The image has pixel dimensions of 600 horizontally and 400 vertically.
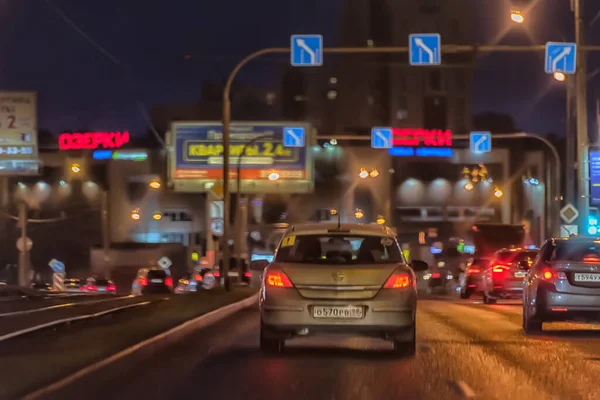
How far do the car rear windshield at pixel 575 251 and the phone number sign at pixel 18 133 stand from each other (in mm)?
23382

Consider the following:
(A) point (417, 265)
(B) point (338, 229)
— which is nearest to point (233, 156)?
(A) point (417, 265)

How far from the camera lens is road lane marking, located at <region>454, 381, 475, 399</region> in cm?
930

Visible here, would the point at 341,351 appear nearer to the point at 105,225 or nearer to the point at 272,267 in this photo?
the point at 272,267

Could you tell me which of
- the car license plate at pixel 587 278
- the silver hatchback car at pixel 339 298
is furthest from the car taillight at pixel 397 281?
the car license plate at pixel 587 278

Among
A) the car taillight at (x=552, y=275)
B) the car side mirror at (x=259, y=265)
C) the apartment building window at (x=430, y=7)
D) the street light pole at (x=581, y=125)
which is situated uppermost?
the apartment building window at (x=430, y=7)

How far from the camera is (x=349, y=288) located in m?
11.9

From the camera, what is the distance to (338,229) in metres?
12.4

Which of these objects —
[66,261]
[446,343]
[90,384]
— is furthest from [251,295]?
[66,261]

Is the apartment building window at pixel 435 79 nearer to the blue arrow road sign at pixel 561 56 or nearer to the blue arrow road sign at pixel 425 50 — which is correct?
the blue arrow road sign at pixel 561 56

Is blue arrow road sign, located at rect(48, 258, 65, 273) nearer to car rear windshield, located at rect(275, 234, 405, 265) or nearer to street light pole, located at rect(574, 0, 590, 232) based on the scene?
street light pole, located at rect(574, 0, 590, 232)

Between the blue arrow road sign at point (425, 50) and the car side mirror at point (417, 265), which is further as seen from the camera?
the blue arrow road sign at point (425, 50)

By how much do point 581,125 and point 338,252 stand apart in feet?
63.8

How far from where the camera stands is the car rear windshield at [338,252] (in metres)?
12.2

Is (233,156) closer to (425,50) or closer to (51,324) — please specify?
(425,50)
